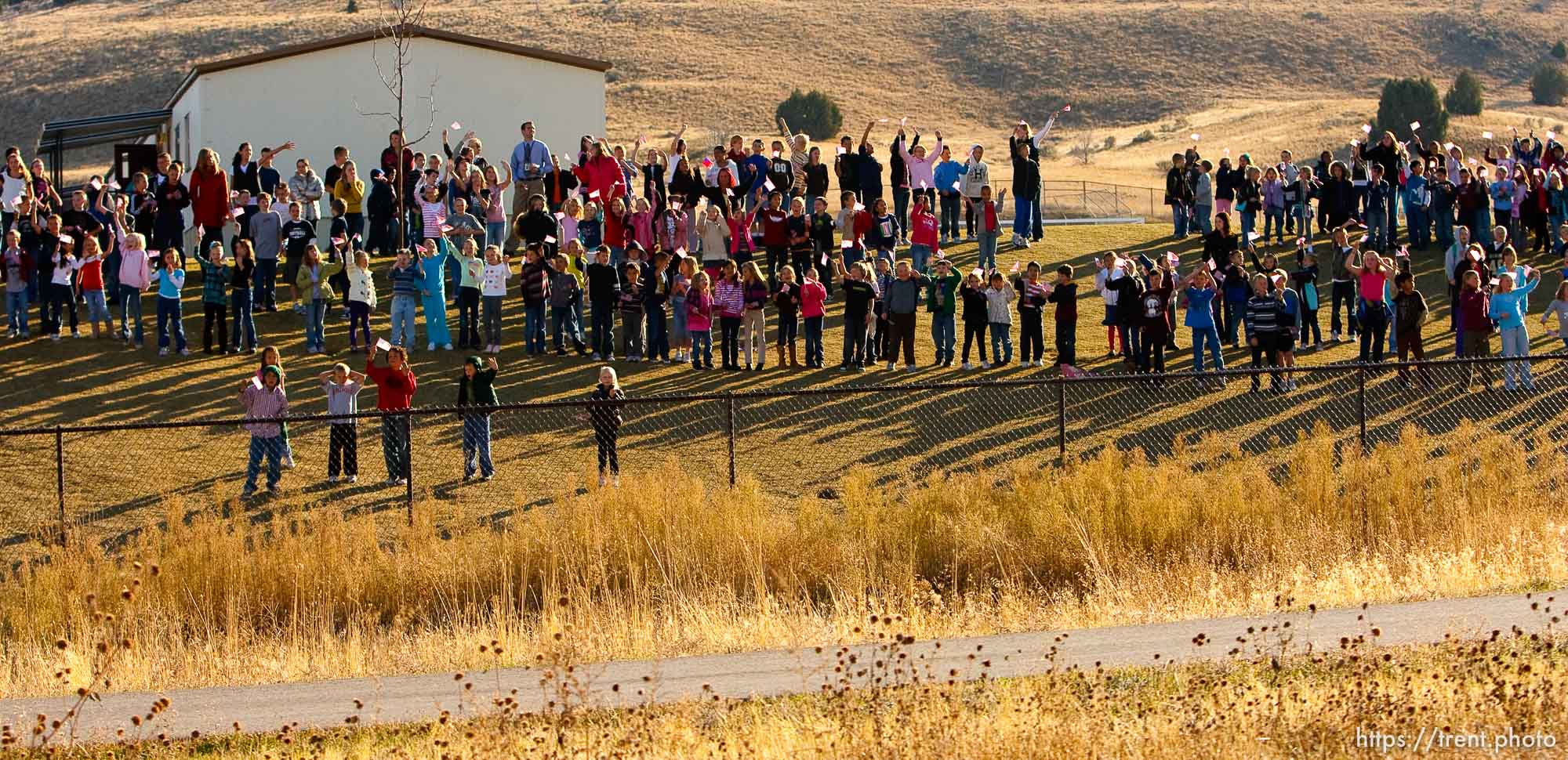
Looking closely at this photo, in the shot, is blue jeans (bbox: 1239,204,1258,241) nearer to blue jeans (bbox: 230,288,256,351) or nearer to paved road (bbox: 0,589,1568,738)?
blue jeans (bbox: 230,288,256,351)

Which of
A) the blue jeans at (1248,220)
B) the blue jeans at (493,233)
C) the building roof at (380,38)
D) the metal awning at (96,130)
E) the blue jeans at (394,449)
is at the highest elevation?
the building roof at (380,38)

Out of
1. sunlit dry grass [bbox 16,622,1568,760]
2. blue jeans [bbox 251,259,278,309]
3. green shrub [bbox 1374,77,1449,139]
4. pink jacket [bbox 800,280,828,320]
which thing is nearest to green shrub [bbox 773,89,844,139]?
green shrub [bbox 1374,77,1449,139]

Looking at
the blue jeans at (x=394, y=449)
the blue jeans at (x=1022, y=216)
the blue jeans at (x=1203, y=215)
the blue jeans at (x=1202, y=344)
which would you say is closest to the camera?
the blue jeans at (x=394, y=449)

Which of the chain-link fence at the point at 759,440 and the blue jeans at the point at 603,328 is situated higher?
the blue jeans at the point at 603,328

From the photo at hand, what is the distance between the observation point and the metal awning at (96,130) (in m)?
39.4

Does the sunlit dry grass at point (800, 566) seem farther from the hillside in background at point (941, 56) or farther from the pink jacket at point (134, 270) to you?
the hillside in background at point (941, 56)

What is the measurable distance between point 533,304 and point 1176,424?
8198 mm

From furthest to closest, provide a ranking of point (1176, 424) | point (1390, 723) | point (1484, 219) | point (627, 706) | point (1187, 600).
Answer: point (1484, 219), point (1176, 424), point (1187, 600), point (627, 706), point (1390, 723)

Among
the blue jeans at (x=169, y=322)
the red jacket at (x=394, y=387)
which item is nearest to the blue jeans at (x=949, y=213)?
the blue jeans at (x=169, y=322)

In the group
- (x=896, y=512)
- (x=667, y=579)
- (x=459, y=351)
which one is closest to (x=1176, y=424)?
(x=896, y=512)

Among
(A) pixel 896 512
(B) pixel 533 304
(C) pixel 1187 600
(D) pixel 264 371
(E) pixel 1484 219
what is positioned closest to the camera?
(C) pixel 1187 600

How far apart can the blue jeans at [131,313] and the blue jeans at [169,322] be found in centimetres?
38

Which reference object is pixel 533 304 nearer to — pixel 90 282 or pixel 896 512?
pixel 90 282

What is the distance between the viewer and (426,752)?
404 inches
